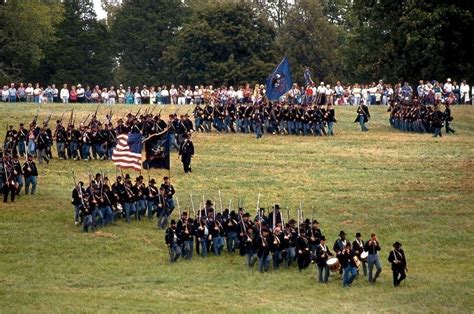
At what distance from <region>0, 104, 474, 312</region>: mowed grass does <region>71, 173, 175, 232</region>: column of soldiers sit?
454mm

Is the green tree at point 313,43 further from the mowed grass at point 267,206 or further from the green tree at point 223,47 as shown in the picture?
the mowed grass at point 267,206

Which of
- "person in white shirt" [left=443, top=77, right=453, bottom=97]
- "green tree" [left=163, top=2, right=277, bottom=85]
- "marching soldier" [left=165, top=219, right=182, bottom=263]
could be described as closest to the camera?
"marching soldier" [left=165, top=219, right=182, bottom=263]

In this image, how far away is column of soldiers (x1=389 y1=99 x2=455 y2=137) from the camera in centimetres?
6462

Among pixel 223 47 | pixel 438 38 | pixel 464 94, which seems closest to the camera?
pixel 438 38

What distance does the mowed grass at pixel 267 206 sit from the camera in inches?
1359

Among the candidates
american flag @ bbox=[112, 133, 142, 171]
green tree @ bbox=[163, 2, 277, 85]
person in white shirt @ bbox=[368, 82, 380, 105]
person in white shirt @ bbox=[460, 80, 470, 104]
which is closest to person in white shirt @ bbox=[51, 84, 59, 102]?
green tree @ bbox=[163, 2, 277, 85]

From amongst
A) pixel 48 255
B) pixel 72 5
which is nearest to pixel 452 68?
pixel 48 255

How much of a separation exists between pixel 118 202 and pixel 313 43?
73.2 meters

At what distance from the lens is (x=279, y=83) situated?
64.4 meters

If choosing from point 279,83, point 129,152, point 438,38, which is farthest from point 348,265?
point 279,83

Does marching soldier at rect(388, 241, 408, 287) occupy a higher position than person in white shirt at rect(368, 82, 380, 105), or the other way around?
person in white shirt at rect(368, 82, 380, 105)

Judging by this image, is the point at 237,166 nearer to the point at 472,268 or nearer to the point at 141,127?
the point at 141,127

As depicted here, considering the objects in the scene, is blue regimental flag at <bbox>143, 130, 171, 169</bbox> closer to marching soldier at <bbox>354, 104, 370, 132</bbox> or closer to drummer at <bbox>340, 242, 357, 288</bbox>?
drummer at <bbox>340, 242, 357, 288</bbox>

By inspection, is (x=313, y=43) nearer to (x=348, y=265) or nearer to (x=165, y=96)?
(x=165, y=96)
